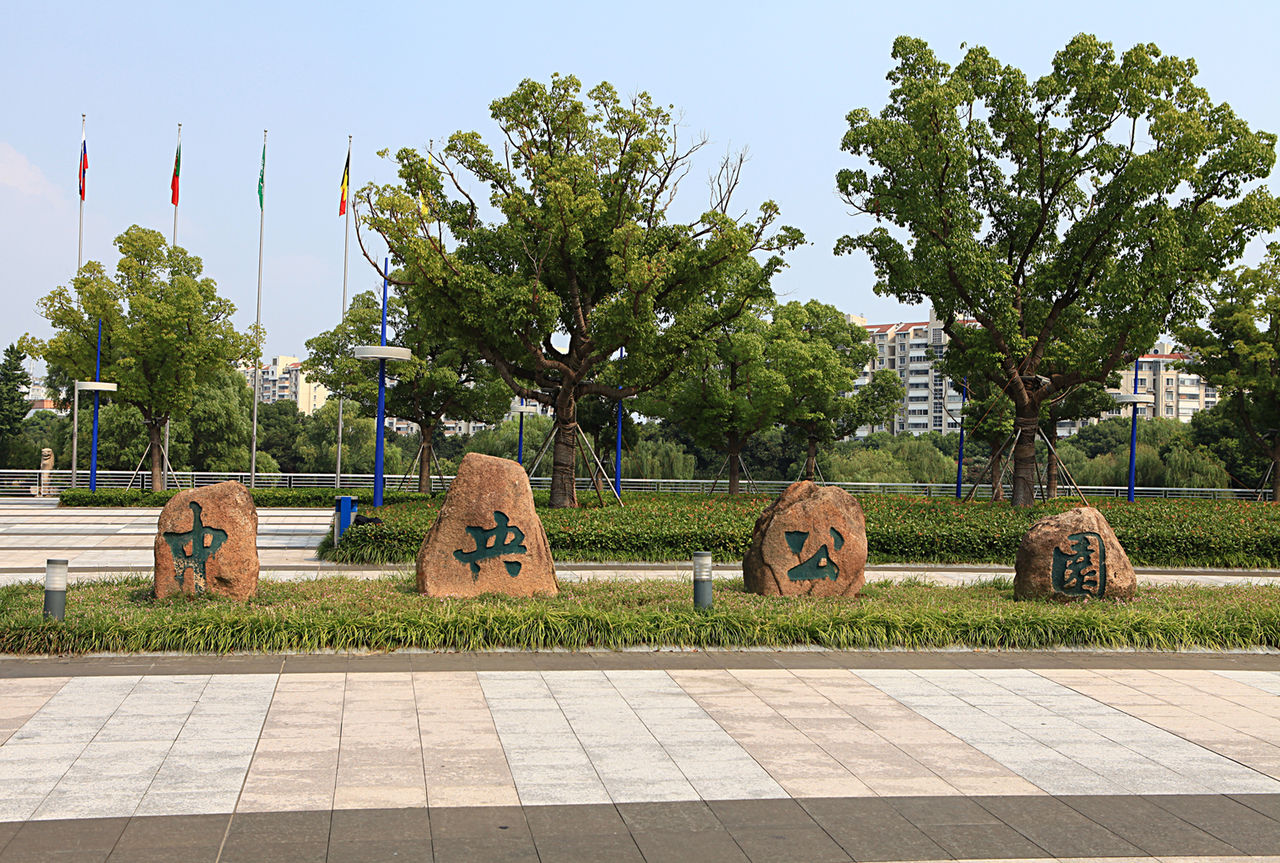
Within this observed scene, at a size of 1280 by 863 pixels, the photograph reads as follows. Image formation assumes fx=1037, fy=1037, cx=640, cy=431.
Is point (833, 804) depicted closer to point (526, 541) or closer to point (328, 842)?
point (328, 842)

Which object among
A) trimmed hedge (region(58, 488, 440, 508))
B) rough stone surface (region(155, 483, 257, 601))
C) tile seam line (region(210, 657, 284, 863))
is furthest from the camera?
trimmed hedge (region(58, 488, 440, 508))

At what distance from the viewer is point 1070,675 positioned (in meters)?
8.97

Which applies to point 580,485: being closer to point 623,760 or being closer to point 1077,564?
point 1077,564

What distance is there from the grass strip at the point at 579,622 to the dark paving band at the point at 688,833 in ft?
14.0

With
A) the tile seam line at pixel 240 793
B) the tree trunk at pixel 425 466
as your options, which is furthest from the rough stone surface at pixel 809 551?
the tree trunk at pixel 425 466

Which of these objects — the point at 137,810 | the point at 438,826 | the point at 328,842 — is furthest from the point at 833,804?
the point at 137,810

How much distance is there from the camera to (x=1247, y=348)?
30078 mm

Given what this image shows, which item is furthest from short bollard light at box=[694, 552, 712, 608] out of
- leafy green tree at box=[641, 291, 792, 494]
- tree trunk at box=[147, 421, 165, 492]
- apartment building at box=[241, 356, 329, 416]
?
apartment building at box=[241, 356, 329, 416]

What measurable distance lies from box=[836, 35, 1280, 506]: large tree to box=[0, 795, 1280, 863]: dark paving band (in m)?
16.7

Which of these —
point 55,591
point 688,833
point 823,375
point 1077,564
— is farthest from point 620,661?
point 823,375

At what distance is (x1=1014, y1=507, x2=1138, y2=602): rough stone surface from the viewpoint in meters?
11.6

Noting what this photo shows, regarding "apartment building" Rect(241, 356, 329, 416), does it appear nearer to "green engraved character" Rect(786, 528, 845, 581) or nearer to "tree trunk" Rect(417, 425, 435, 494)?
"tree trunk" Rect(417, 425, 435, 494)

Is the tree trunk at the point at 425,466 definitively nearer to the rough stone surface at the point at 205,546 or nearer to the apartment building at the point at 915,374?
the rough stone surface at the point at 205,546

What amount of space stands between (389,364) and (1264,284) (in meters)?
26.0
